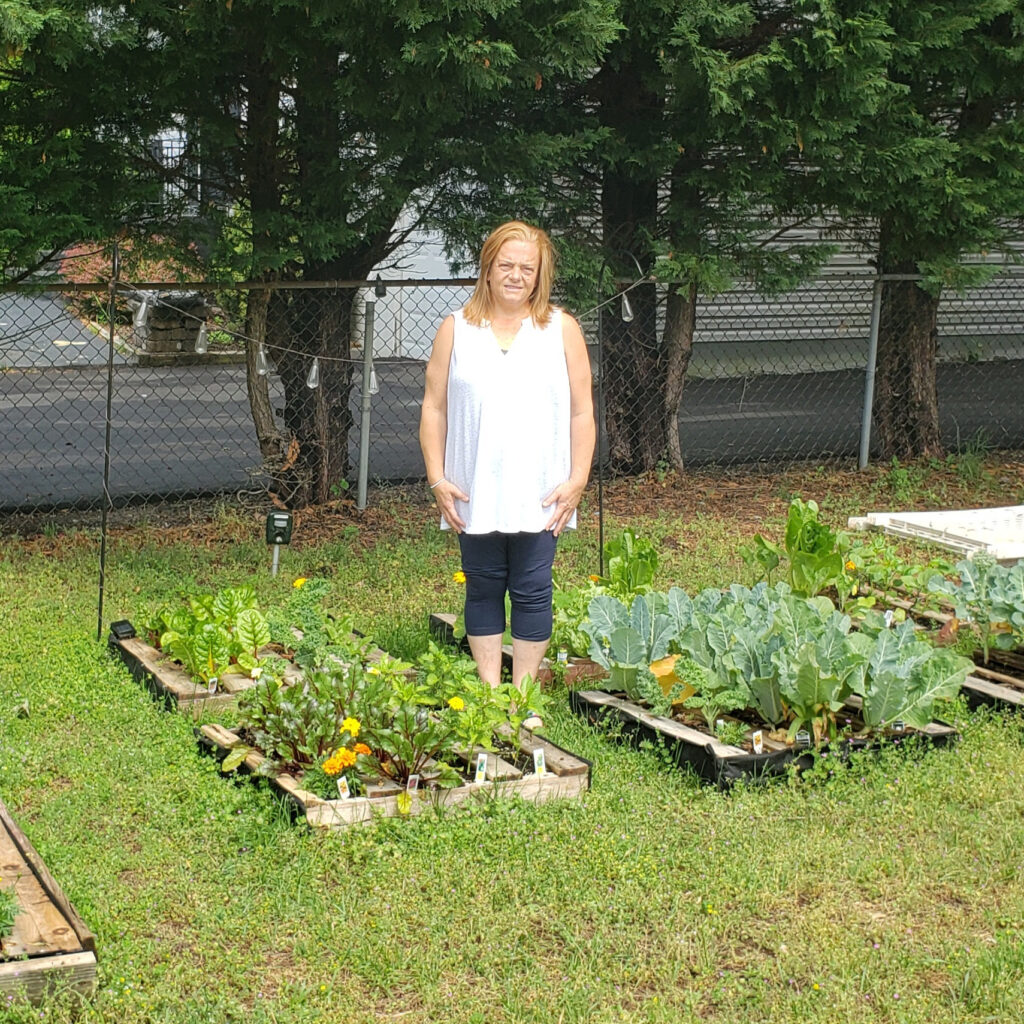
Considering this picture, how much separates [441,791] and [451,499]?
1.02 metres

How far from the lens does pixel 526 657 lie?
14.8 ft

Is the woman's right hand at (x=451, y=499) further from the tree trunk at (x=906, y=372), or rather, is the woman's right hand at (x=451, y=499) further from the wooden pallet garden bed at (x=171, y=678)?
the tree trunk at (x=906, y=372)

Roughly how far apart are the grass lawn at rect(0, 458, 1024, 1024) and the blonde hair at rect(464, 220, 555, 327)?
1415 millimetres

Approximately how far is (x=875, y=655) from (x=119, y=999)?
257cm

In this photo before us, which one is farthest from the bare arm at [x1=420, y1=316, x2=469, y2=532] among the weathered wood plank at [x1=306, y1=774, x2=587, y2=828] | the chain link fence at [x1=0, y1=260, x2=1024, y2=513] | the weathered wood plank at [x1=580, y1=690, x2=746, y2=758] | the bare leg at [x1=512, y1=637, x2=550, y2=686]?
the chain link fence at [x1=0, y1=260, x2=1024, y2=513]

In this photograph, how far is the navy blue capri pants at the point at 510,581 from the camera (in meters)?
4.36

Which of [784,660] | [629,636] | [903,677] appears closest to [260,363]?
[629,636]

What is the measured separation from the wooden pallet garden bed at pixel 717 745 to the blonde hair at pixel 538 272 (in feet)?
4.47

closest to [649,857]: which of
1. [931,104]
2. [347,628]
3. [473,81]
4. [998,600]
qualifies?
[347,628]

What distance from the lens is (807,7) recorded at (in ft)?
23.1

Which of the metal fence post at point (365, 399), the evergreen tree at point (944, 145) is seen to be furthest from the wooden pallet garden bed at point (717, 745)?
the evergreen tree at point (944, 145)

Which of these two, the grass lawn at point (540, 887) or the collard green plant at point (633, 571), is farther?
the collard green plant at point (633, 571)

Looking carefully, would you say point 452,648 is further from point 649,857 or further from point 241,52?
point 241,52

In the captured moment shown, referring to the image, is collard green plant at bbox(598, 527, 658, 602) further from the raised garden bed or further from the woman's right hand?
the raised garden bed
